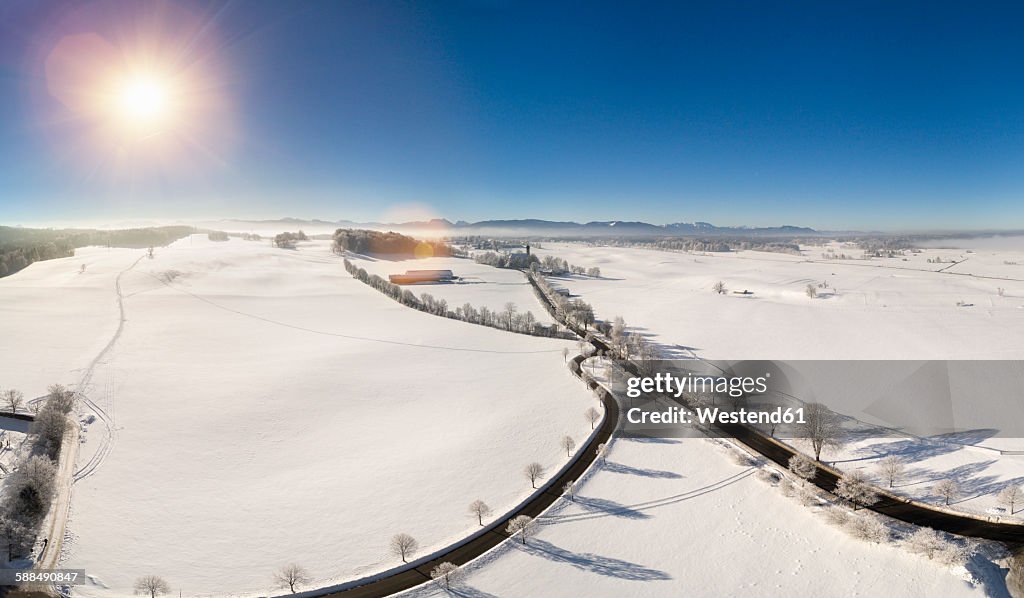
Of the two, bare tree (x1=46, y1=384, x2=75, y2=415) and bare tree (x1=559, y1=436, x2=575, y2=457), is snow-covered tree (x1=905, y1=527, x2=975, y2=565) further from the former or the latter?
bare tree (x1=46, y1=384, x2=75, y2=415)

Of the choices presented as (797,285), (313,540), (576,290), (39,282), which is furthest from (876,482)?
(39,282)

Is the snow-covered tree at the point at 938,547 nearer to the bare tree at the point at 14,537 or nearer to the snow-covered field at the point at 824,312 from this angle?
the snow-covered field at the point at 824,312

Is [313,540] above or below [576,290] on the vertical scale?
below

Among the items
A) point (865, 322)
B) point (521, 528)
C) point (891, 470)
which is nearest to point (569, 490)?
point (521, 528)

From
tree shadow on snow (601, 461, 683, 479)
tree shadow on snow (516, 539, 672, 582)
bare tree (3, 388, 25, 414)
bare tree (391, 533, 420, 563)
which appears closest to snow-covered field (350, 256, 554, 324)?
tree shadow on snow (601, 461, 683, 479)

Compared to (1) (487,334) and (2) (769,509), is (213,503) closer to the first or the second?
(2) (769,509)

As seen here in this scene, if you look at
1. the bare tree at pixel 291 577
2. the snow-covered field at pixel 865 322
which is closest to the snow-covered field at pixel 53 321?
the bare tree at pixel 291 577
